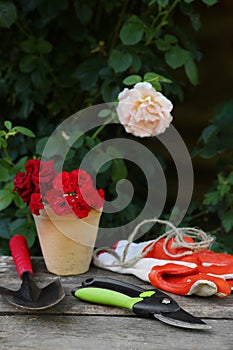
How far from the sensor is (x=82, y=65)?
66.5 inches

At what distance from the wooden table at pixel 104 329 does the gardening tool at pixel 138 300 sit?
0.01 metres

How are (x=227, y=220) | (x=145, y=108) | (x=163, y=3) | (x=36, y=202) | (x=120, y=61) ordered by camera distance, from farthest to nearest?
(x=227, y=220), (x=120, y=61), (x=163, y=3), (x=145, y=108), (x=36, y=202)

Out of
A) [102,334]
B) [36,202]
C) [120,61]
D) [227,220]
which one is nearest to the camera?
[102,334]

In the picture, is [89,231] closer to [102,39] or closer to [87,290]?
[87,290]

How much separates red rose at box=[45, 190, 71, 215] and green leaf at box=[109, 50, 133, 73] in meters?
0.53

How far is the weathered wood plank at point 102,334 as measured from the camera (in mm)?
862

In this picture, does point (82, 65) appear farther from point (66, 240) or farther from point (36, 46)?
point (66, 240)

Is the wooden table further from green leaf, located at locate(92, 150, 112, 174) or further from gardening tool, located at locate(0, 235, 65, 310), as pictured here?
green leaf, located at locate(92, 150, 112, 174)

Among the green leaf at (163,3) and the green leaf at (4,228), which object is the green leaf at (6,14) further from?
the green leaf at (4,228)

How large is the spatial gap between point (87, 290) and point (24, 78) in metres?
0.90

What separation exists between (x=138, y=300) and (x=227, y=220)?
744 millimetres

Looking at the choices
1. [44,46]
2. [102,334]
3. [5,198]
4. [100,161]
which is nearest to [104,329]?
[102,334]

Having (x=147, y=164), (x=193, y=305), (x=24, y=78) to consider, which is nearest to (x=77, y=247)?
(x=193, y=305)

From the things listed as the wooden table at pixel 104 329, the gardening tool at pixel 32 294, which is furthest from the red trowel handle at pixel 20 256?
the wooden table at pixel 104 329
